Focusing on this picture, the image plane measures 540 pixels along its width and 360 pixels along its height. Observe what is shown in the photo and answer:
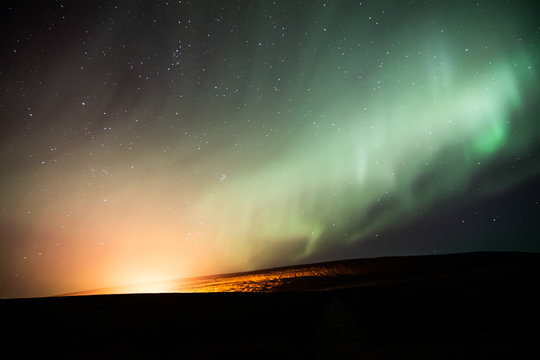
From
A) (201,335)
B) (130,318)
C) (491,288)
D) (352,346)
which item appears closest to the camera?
(352,346)

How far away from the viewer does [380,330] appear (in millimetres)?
6250

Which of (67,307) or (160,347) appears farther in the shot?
(67,307)

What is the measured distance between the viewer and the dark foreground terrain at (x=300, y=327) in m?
5.04

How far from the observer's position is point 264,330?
23.3 feet

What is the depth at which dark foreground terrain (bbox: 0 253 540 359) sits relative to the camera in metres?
5.04

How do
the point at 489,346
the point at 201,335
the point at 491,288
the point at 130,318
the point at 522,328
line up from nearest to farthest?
1. the point at 489,346
2. the point at 522,328
3. the point at 201,335
4. the point at 130,318
5. the point at 491,288

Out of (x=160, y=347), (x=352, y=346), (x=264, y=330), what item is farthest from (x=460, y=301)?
(x=160, y=347)

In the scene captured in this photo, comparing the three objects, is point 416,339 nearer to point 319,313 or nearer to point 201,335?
point 319,313

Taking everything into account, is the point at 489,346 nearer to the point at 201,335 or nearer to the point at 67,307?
the point at 201,335

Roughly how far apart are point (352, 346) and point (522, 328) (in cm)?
394

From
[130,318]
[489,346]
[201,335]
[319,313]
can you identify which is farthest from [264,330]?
[130,318]

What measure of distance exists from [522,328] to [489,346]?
1.66 meters

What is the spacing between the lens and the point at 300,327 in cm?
713

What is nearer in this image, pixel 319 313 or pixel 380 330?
pixel 380 330
